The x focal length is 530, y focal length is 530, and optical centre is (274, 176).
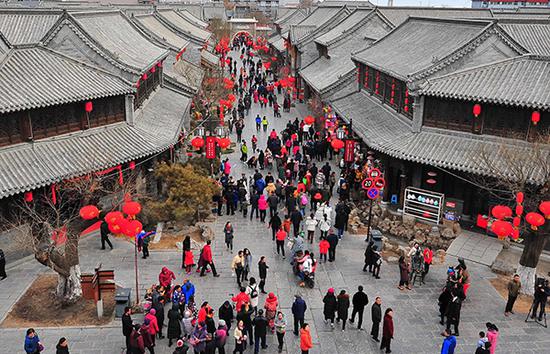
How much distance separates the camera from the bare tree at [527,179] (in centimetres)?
1811

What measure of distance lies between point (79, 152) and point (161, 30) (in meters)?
31.9

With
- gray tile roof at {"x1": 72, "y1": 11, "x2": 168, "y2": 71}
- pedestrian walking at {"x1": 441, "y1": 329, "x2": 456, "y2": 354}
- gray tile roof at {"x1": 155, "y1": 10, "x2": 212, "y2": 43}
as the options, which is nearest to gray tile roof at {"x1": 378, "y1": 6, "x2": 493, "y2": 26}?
gray tile roof at {"x1": 155, "y1": 10, "x2": 212, "y2": 43}

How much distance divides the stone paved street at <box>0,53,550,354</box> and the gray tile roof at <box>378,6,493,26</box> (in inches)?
1341

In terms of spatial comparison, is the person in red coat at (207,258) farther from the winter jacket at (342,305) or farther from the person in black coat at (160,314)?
the winter jacket at (342,305)

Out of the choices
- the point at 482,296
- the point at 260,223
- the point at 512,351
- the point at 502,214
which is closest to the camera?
the point at 512,351

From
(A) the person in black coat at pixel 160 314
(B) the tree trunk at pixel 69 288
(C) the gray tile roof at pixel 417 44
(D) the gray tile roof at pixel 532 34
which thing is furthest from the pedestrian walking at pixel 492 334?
(D) the gray tile roof at pixel 532 34

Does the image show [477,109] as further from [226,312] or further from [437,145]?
[226,312]

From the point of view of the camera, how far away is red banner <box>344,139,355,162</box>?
2773 cm

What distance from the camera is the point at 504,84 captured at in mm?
22641

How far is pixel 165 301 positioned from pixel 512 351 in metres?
10.8

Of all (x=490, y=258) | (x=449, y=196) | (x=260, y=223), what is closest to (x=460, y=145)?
(x=449, y=196)

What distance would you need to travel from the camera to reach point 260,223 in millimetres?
25234

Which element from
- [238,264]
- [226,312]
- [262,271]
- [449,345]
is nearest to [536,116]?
[449,345]

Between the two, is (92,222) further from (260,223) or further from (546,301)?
(546,301)
